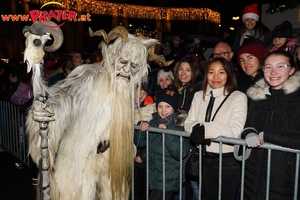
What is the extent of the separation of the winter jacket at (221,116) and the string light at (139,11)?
22611 mm

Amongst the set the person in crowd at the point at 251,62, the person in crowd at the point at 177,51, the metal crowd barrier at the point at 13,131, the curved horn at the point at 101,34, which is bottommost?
the metal crowd barrier at the point at 13,131

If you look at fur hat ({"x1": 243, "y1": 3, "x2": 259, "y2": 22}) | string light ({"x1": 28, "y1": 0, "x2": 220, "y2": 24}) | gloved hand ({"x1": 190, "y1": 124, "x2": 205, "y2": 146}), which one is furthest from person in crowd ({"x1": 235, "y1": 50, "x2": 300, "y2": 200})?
string light ({"x1": 28, "y1": 0, "x2": 220, "y2": 24})

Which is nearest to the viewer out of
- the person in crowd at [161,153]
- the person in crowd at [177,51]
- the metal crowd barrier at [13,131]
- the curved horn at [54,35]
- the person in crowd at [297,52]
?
the curved horn at [54,35]

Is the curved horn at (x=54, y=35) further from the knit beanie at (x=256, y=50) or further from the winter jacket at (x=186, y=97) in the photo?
the knit beanie at (x=256, y=50)

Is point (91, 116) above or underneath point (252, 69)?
underneath

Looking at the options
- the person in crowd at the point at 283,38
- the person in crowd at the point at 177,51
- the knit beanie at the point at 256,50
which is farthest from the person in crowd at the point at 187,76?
the person in crowd at the point at 177,51

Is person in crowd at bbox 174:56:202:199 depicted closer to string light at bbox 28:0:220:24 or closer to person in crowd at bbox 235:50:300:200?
person in crowd at bbox 235:50:300:200

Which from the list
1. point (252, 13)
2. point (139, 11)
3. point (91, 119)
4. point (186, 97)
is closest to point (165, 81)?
point (186, 97)

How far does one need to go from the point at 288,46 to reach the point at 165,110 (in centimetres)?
196

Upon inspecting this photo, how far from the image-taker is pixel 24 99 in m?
5.26

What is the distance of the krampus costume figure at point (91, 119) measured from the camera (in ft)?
8.38

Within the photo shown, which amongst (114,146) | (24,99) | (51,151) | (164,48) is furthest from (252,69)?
(164,48)

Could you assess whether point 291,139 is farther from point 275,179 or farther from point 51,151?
point 51,151

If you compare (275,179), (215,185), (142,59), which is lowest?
(215,185)
